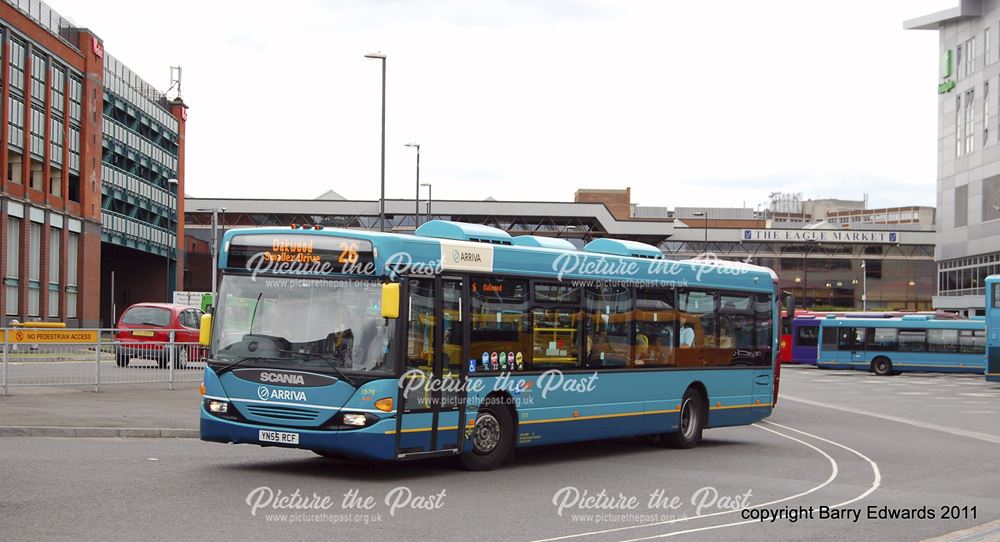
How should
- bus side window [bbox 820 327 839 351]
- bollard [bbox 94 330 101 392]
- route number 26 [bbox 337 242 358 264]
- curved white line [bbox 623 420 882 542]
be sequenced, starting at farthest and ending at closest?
bus side window [bbox 820 327 839 351], bollard [bbox 94 330 101 392], route number 26 [bbox 337 242 358 264], curved white line [bbox 623 420 882 542]

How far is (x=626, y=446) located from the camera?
18.0 metres

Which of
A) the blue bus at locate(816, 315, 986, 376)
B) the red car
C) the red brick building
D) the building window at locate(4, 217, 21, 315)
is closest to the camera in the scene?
the red car

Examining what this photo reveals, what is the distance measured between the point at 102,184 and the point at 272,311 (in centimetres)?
6743

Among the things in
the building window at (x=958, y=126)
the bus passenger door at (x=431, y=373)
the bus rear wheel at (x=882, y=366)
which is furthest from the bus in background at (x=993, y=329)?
the building window at (x=958, y=126)

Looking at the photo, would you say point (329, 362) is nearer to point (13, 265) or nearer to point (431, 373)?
point (431, 373)

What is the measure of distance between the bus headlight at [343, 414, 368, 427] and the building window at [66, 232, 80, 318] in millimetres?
57279

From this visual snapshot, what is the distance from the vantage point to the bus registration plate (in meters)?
12.6

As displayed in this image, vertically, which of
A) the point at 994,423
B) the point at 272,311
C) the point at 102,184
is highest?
the point at 102,184

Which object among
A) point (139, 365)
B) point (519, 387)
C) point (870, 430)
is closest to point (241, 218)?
point (139, 365)

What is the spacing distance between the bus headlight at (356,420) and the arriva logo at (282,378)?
634 mm

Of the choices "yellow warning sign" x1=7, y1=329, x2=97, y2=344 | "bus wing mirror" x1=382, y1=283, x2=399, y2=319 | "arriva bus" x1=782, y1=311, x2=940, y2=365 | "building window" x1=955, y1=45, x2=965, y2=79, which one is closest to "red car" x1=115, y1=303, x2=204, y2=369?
"yellow warning sign" x1=7, y1=329, x2=97, y2=344

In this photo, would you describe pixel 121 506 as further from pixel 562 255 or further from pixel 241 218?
pixel 241 218

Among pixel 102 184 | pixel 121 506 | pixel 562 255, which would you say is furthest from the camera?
pixel 102 184

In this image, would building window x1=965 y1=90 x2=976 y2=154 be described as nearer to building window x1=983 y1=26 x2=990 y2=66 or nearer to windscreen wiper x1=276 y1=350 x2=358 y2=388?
building window x1=983 y1=26 x2=990 y2=66
